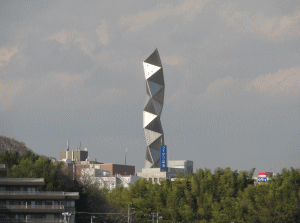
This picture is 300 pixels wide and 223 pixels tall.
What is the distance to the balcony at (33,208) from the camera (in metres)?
82.4

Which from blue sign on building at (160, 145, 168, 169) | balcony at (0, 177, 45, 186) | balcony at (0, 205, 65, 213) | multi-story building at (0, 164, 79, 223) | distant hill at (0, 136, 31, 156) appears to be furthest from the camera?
blue sign on building at (160, 145, 168, 169)

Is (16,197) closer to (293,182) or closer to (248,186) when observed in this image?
(248,186)

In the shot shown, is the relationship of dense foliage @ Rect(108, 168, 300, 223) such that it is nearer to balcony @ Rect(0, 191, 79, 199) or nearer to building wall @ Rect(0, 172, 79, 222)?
building wall @ Rect(0, 172, 79, 222)

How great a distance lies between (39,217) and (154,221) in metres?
24.5

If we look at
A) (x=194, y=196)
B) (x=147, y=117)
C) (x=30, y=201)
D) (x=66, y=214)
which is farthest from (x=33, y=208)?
(x=147, y=117)

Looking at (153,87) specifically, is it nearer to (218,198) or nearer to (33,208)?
(218,198)

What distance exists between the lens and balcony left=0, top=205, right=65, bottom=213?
82438mm

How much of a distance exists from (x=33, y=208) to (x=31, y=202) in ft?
4.93

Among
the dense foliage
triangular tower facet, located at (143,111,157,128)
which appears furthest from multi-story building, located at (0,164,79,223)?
triangular tower facet, located at (143,111,157,128)

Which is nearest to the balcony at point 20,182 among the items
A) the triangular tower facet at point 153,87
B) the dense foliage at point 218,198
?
the dense foliage at point 218,198

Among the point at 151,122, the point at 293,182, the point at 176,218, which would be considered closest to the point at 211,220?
the point at 176,218

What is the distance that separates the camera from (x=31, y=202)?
8450 centimetres

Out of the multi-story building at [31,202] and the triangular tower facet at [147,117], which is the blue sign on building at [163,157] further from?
the multi-story building at [31,202]

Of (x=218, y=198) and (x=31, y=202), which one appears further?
(x=218, y=198)
